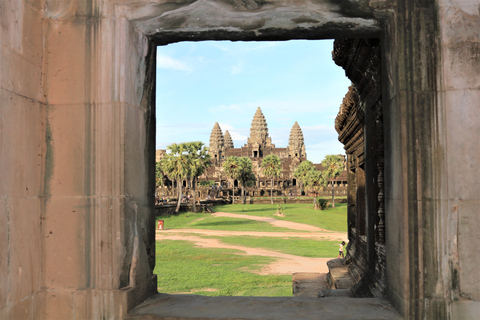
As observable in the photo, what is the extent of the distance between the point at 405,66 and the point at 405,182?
38.3 inches

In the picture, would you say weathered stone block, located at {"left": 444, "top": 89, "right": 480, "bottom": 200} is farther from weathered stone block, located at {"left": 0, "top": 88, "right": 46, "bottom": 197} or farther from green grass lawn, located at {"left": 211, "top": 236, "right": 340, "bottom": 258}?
green grass lawn, located at {"left": 211, "top": 236, "right": 340, "bottom": 258}

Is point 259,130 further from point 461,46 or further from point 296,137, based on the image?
point 461,46

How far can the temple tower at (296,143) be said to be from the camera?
135525 millimetres

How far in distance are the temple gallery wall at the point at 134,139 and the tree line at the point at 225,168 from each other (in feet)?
144

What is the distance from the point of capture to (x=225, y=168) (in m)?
70.4

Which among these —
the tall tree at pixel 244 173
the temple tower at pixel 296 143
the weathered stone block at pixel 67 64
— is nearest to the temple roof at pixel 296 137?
the temple tower at pixel 296 143

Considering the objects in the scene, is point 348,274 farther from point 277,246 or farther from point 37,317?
point 277,246

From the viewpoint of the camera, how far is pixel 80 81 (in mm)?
3568

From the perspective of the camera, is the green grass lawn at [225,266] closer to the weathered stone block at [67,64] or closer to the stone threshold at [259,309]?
the stone threshold at [259,309]

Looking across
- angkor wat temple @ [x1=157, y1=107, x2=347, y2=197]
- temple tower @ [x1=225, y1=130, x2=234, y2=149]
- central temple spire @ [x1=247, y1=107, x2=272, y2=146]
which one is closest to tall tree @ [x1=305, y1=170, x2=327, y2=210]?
angkor wat temple @ [x1=157, y1=107, x2=347, y2=197]

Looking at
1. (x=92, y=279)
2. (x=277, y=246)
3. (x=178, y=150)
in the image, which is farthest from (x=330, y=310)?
(x=178, y=150)

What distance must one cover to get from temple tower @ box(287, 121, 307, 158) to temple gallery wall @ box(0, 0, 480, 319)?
13177 cm

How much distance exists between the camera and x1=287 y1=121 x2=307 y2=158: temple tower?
445 ft

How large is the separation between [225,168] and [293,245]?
47564mm
